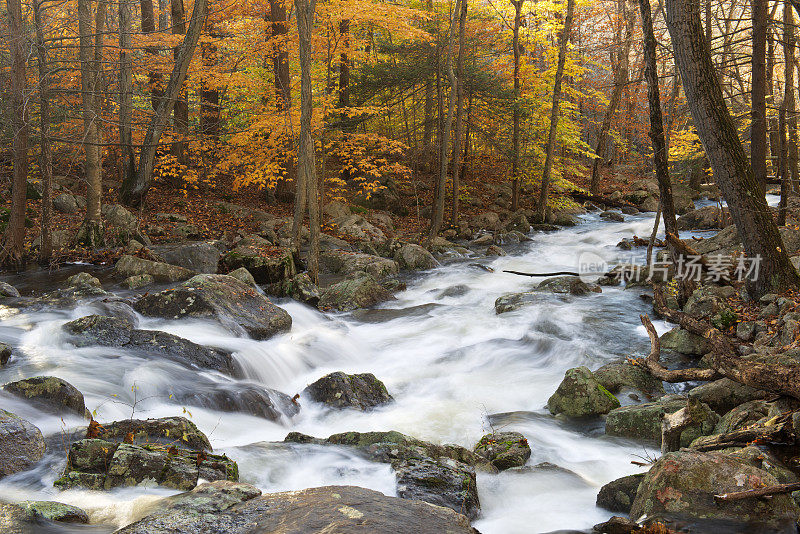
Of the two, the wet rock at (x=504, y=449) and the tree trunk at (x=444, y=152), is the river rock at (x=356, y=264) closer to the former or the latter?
the tree trunk at (x=444, y=152)

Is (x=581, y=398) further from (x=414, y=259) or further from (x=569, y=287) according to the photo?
(x=414, y=259)

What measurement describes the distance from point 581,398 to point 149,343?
547 cm

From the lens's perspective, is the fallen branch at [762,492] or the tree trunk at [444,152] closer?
the fallen branch at [762,492]

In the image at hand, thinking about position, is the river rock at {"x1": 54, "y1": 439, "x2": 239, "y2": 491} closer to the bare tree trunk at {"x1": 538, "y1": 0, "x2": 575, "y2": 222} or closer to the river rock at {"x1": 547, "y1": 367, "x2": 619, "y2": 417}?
the river rock at {"x1": 547, "y1": 367, "x2": 619, "y2": 417}

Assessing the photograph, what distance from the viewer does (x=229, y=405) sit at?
6430 millimetres

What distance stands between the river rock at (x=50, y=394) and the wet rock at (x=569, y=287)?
360 inches

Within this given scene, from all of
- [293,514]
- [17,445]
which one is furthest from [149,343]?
[293,514]

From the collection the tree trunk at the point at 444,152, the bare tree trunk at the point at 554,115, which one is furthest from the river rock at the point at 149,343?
the bare tree trunk at the point at 554,115

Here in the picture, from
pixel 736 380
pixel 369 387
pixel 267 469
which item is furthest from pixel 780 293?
pixel 267 469

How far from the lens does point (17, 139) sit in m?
9.34

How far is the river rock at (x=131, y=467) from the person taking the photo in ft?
12.8

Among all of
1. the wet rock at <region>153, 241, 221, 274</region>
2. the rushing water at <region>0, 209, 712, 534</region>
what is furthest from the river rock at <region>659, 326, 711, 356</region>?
the wet rock at <region>153, 241, 221, 274</region>

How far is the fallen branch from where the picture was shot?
11.6 ft

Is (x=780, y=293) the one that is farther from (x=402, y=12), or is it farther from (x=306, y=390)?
(x=402, y=12)
